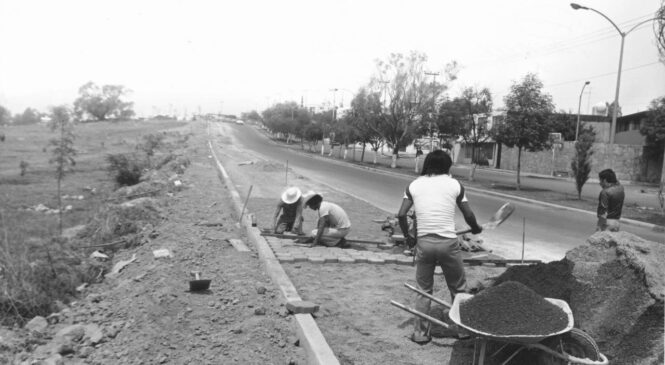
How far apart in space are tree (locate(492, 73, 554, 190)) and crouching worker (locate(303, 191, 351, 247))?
15.3m

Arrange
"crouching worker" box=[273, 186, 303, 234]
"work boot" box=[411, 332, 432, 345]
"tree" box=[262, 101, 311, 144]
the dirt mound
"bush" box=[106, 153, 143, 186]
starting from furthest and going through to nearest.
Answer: "tree" box=[262, 101, 311, 144]
"bush" box=[106, 153, 143, 186]
"crouching worker" box=[273, 186, 303, 234]
"work boot" box=[411, 332, 432, 345]
the dirt mound

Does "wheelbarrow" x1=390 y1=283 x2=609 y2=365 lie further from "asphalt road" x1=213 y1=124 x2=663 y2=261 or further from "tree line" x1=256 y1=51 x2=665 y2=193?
"tree line" x1=256 y1=51 x2=665 y2=193

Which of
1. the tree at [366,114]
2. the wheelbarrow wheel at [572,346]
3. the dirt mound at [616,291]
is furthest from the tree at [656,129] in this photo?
Answer: the wheelbarrow wheel at [572,346]

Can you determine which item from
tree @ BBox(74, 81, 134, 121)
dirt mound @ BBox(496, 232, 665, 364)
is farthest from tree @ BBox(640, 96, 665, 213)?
tree @ BBox(74, 81, 134, 121)

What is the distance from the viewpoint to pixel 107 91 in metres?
101

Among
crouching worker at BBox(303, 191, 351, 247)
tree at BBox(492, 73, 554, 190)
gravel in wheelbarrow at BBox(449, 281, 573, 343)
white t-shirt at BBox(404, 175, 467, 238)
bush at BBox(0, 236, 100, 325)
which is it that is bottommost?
bush at BBox(0, 236, 100, 325)

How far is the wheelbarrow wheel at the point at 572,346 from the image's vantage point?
322 cm

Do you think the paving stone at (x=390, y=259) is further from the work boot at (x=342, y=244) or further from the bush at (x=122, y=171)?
the bush at (x=122, y=171)

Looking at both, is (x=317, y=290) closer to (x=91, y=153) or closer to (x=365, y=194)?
(x=365, y=194)

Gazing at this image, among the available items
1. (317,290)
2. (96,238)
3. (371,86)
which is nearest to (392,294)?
(317,290)

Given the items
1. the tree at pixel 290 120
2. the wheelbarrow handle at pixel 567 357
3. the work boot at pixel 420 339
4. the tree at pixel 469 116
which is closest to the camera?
the wheelbarrow handle at pixel 567 357

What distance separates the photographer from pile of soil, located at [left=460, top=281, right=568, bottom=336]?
3178 mm

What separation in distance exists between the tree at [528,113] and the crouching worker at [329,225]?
15322 millimetres

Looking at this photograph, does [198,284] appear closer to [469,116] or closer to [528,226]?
[528,226]
